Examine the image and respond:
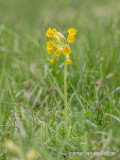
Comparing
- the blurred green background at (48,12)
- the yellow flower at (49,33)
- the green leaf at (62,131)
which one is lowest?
the green leaf at (62,131)

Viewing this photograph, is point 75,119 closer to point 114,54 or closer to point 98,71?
point 98,71

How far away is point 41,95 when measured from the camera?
284cm

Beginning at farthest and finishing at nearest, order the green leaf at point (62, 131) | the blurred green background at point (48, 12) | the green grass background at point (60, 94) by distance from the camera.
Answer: the blurred green background at point (48, 12), the green leaf at point (62, 131), the green grass background at point (60, 94)

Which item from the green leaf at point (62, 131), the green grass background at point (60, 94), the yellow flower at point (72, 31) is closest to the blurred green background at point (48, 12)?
the green grass background at point (60, 94)

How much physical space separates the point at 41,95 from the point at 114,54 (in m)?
1.06

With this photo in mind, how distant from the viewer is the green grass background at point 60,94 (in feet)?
5.22

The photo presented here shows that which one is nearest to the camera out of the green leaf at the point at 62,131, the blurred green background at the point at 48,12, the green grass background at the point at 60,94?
the green grass background at the point at 60,94

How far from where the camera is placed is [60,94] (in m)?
2.14

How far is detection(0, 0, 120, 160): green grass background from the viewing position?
62.6 inches

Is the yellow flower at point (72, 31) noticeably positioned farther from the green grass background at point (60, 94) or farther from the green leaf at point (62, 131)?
the green leaf at point (62, 131)

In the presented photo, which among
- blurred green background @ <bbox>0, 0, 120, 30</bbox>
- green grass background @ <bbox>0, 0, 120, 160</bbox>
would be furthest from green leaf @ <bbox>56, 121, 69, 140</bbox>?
blurred green background @ <bbox>0, 0, 120, 30</bbox>

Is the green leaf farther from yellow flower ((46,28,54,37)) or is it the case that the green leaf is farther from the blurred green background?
the blurred green background

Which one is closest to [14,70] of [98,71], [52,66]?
[52,66]

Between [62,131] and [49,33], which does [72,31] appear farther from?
[62,131]
